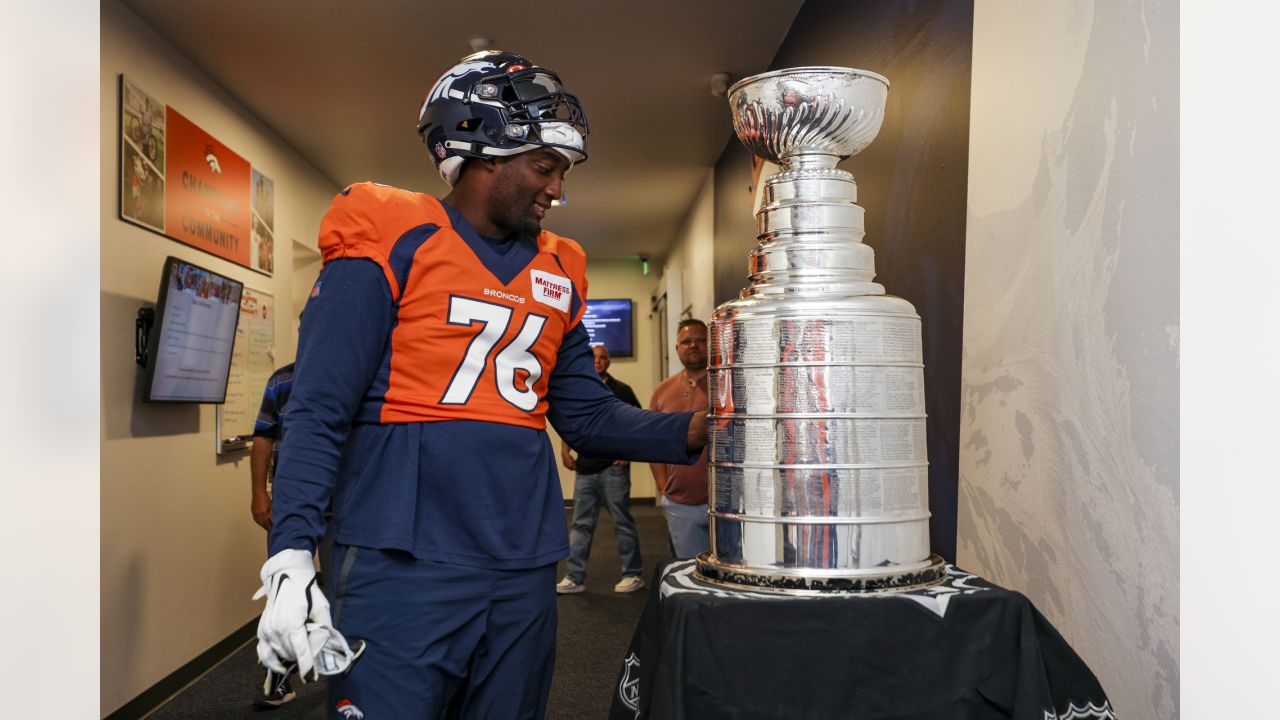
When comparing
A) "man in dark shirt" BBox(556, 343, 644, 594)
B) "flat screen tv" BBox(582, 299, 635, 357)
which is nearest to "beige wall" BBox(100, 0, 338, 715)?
"man in dark shirt" BBox(556, 343, 644, 594)

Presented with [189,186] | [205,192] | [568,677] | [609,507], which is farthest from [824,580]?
[609,507]

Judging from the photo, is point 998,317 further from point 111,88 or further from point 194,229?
point 194,229

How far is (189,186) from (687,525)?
2738mm

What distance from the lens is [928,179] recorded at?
8.38ft

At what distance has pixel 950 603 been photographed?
125cm

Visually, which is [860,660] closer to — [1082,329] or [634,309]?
[1082,329]

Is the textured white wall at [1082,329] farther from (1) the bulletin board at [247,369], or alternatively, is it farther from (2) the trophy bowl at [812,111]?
(1) the bulletin board at [247,369]

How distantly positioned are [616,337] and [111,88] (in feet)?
27.3

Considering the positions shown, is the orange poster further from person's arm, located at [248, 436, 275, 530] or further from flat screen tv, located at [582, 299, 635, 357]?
flat screen tv, located at [582, 299, 635, 357]

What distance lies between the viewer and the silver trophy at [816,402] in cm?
130

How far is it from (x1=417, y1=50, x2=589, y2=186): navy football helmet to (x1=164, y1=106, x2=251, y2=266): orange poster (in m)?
3.28

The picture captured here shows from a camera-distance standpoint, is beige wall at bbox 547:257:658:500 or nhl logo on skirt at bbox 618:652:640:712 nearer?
nhl logo on skirt at bbox 618:652:640:712

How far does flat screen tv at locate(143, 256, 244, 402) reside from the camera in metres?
4.14
